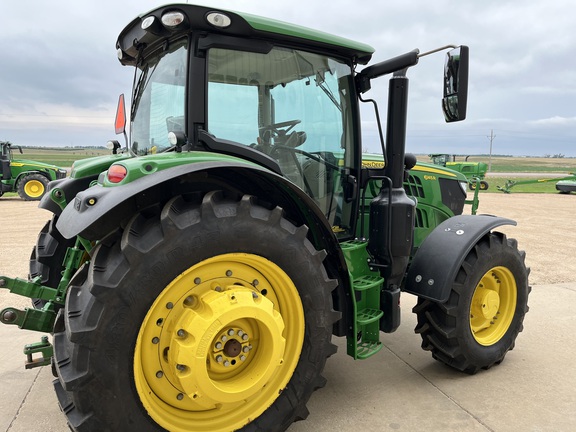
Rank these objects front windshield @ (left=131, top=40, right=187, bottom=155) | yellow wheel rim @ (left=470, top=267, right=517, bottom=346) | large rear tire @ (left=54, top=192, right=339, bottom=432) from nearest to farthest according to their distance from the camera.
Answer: large rear tire @ (left=54, top=192, right=339, bottom=432), front windshield @ (left=131, top=40, right=187, bottom=155), yellow wheel rim @ (left=470, top=267, right=517, bottom=346)

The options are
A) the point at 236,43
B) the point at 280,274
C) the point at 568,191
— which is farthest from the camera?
the point at 568,191

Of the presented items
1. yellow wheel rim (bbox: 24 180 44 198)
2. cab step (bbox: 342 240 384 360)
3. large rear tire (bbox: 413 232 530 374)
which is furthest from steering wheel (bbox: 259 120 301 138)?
yellow wheel rim (bbox: 24 180 44 198)

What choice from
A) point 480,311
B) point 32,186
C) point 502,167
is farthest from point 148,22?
point 502,167

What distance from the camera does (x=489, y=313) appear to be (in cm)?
346

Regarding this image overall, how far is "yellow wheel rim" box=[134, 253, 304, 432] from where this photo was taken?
209 centimetres

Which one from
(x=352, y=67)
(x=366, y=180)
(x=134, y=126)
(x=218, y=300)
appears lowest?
(x=218, y=300)

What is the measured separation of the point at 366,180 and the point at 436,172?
135 centimetres

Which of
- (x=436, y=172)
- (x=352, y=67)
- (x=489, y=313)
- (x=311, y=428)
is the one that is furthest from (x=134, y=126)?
(x=489, y=313)

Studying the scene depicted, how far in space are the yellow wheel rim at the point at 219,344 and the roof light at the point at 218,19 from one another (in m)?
1.25

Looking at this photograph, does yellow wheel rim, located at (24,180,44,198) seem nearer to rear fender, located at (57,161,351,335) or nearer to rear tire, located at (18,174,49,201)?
rear tire, located at (18,174,49,201)

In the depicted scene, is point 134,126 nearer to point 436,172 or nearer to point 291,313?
point 291,313

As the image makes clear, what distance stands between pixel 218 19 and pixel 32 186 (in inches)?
675

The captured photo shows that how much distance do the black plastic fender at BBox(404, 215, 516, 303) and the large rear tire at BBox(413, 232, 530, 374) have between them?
4.7 inches

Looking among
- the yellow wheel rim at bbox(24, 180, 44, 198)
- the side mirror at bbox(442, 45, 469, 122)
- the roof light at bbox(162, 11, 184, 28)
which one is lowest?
the yellow wheel rim at bbox(24, 180, 44, 198)
